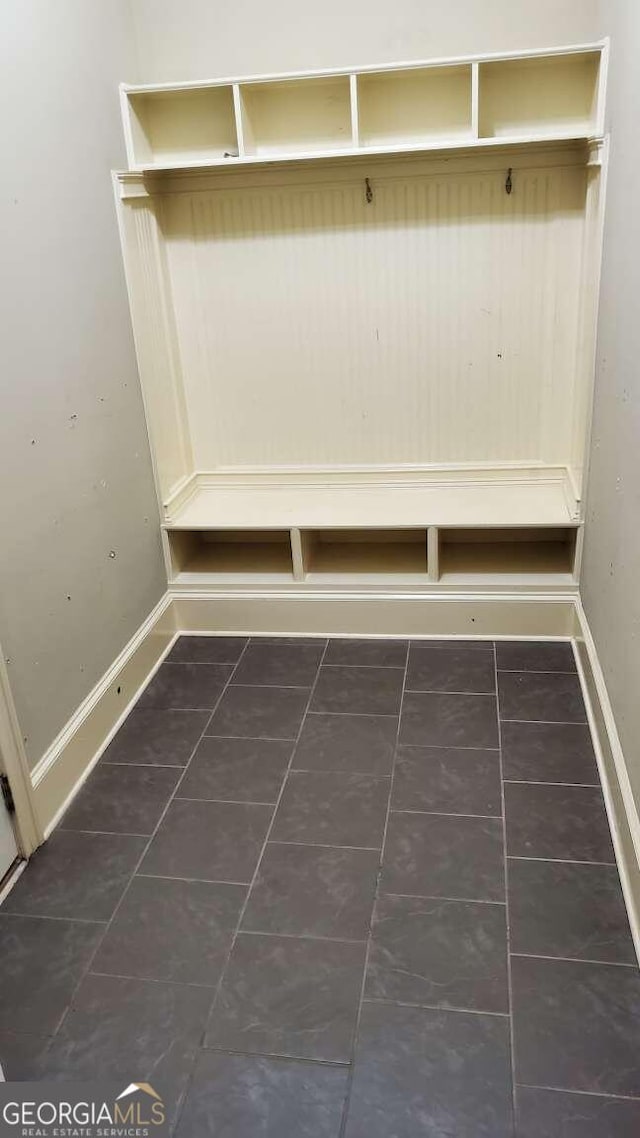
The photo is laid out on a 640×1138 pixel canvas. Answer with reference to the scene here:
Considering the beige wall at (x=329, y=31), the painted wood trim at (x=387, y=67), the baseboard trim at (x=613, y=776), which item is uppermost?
the beige wall at (x=329, y=31)

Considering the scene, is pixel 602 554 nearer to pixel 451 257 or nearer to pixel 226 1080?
pixel 451 257

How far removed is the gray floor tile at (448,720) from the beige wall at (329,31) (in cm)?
215

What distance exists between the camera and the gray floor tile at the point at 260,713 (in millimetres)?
2654

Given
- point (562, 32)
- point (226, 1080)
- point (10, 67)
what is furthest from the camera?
point (562, 32)

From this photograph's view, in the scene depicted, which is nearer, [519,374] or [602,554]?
[602,554]

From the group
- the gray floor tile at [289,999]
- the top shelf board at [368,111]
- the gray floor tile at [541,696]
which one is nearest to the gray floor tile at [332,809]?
the gray floor tile at [289,999]

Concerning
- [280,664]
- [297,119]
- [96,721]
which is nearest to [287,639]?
[280,664]

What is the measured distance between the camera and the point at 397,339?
3211mm

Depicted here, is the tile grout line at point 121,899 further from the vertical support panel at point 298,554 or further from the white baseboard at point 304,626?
the vertical support panel at point 298,554

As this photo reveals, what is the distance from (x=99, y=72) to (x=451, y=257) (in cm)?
134

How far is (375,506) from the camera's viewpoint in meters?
3.26

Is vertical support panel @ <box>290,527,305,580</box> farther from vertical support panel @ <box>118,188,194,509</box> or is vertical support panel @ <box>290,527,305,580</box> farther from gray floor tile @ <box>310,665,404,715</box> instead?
vertical support panel @ <box>118,188,194,509</box>

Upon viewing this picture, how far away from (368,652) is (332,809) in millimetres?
885

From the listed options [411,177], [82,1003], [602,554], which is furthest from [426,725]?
[411,177]
